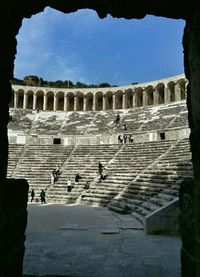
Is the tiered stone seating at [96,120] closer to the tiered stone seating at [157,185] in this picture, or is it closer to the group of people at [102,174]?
the group of people at [102,174]

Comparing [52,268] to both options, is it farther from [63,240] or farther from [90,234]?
[90,234]

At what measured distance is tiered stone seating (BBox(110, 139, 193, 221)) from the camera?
479 inches

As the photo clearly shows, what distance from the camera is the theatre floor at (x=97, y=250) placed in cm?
498

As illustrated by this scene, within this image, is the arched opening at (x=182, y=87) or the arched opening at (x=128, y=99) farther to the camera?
the arched opening at (x=128, y=99)

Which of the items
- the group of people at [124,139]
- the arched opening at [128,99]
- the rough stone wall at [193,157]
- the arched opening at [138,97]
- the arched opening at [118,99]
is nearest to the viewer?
the rough stone wall at [193,157]

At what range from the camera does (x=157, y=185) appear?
1434cm

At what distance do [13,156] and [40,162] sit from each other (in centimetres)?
294

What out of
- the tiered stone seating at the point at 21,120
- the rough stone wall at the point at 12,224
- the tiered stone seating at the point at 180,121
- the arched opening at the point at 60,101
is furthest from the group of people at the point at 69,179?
the arched opening at the point at 60,101

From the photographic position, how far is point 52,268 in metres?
5.06

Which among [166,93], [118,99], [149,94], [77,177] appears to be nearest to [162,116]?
[166,93]

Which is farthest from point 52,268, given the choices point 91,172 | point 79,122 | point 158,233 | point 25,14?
point 79,122

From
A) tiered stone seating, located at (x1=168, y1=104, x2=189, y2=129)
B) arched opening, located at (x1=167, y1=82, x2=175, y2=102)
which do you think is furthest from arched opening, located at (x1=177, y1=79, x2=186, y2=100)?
tiered stone seating, located at (x1=168, y1=104, x2=189, y2=129)

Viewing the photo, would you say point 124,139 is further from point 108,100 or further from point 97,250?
point 108,100

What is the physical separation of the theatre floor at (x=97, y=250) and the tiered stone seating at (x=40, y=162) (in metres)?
10.3
